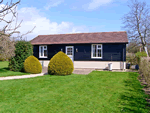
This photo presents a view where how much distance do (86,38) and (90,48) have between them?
1.82 meters

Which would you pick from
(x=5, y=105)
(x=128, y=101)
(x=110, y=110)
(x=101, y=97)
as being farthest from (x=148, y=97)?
(x=5, y=105)

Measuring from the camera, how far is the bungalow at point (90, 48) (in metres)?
17.0

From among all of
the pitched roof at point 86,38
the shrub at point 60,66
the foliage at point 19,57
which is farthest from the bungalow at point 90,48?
the shrub at point 60,66

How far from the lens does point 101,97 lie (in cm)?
638

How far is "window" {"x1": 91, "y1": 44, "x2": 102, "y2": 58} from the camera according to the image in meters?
17.9

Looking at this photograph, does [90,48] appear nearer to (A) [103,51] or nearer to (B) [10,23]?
(A) [103,51]

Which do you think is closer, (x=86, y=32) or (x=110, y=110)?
(x=110, y=110)

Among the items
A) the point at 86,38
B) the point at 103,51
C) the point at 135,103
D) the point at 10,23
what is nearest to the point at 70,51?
the point at 86,38

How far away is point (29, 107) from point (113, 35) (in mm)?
15752

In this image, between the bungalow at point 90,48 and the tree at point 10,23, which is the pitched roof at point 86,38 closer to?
the bungalow at point 90,48

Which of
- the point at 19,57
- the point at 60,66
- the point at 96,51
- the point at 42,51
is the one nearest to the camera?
the point at 60,66

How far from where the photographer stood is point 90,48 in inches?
716

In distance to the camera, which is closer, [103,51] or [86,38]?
[103,51]

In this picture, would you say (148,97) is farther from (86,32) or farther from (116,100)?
(86,32)
